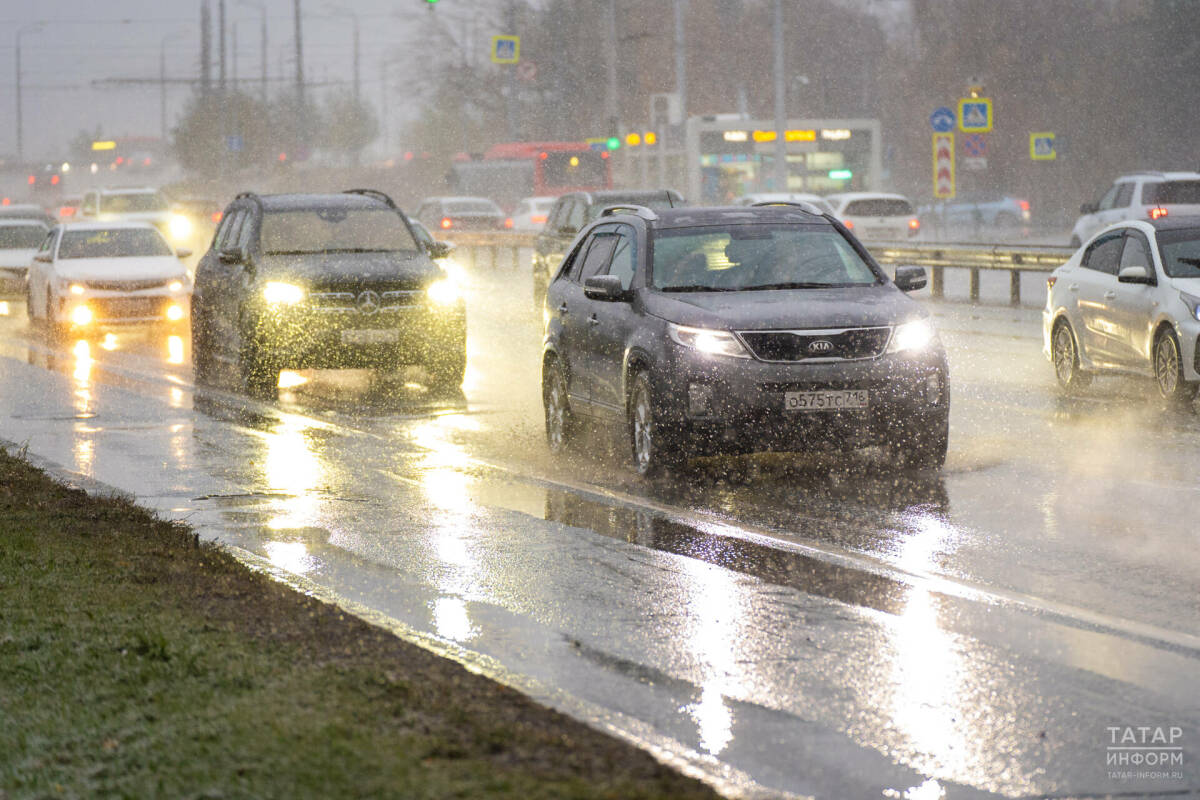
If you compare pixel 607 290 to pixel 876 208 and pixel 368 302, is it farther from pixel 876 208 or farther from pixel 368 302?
pixel 876 208

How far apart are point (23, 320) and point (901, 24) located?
265ft

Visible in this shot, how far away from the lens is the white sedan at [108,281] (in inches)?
976

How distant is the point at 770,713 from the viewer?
19.3ft

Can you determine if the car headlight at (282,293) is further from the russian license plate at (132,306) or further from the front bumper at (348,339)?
the russian license plate at (132,306)

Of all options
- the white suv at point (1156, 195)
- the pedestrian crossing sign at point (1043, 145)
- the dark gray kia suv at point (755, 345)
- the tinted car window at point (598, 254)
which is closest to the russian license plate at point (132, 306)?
the tinted car window at point (598, 254)

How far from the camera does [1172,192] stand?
31.5 meters

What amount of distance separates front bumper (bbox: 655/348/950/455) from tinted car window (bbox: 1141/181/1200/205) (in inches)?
863

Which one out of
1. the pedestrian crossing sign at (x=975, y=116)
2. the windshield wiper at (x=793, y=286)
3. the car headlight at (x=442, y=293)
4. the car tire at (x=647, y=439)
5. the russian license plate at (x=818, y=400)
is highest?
the pedestrian crossing sign at (x=975, y=116)

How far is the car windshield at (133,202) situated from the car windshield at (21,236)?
14.9 meters

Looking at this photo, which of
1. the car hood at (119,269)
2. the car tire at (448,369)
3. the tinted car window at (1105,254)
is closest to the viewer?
the tinted car window at (1105,254)

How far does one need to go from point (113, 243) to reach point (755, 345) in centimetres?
1781

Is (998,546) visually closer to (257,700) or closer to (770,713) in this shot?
(770,713)

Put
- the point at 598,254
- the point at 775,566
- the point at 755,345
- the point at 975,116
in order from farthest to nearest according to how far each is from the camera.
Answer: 1. the point at 975,116
2. the point at 598,254
3. the point at 755,345
4. the point at 775,566

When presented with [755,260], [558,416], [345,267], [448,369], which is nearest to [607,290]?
[755,260]
